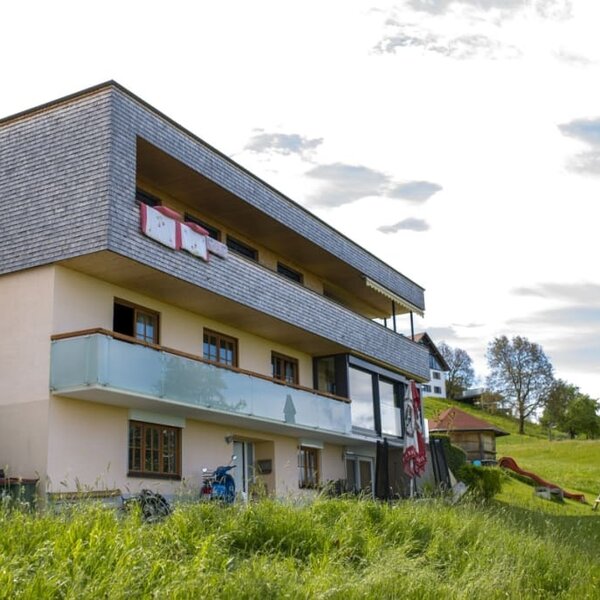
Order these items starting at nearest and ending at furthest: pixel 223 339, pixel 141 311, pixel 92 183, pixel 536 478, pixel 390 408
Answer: pixel 92 183 → pixel 141 311 → pixel 223 339 → pixel 390 408 → pixel 536 478

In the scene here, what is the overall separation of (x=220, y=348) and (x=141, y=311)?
3.37 meters

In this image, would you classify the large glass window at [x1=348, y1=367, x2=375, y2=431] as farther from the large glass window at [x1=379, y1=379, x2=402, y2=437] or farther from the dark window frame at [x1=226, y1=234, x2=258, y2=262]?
the dark window frame at [x1=226, y1=234, x2=258, y2=262]

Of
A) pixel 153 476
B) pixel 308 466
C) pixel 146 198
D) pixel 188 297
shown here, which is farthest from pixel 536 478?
pixel 146 198

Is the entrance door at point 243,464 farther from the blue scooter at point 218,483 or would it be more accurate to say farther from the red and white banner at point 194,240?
the red and white banner at point 194,240

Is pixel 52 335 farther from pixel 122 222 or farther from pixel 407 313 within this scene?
pixel 407 313

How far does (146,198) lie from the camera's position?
20.3m

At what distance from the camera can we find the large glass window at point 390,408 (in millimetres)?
28203

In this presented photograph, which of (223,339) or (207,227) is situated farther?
(207,227)

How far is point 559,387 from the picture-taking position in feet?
285

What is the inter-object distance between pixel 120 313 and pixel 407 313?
16.3m

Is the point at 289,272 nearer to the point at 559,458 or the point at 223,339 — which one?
the point at 223,339

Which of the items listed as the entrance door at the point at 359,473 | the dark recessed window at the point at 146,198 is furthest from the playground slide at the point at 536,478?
the dark recessed window at the point at 146,198

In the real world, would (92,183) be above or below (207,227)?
below

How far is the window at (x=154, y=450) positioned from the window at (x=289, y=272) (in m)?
8.04
